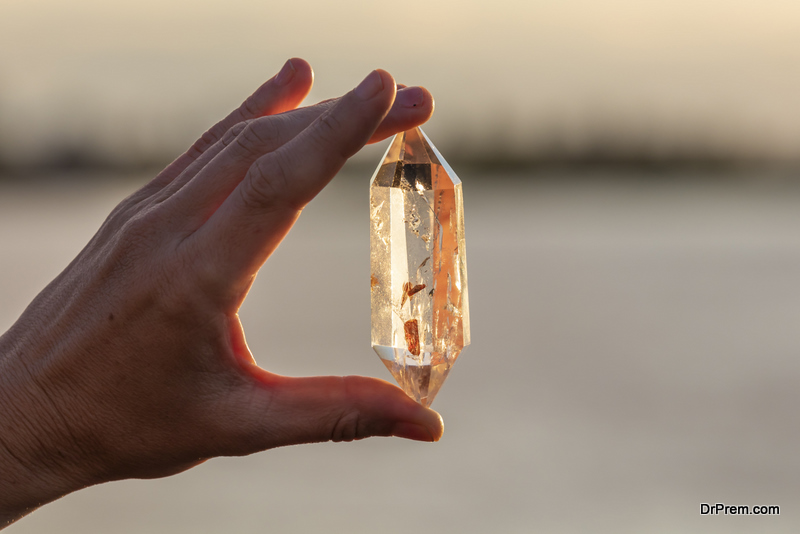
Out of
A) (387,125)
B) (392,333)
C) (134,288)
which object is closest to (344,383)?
(392,333)

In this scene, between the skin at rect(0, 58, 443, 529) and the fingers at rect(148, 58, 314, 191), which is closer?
the skin at rect(0, 58, 443, 529)

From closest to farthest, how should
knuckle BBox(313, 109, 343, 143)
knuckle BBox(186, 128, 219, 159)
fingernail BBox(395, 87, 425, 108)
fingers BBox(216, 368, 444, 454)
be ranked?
knuckle BBox(313, 109, 343, 143)
fingers BBox(216, 368, 444, 454)
fingernail BBox(395, 87, 425, 108)
knuckle BBox(186, 128, 219, 159)

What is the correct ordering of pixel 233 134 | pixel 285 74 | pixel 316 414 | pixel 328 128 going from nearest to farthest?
pixel 328 128 < pixel 316 414 < pixel 233 134 < pixel 285 74

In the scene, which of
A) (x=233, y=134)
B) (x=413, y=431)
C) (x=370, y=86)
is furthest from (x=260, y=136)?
(x=413, y=431)

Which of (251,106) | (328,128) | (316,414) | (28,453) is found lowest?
(28,453)

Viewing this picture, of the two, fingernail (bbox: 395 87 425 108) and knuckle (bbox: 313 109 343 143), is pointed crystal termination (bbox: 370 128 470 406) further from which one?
knuckle (bbox: 313 109 343 143)

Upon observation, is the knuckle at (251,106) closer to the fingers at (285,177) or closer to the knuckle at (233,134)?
the knuckle at (233,134)

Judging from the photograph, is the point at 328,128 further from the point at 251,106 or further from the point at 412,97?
the point at 251,106

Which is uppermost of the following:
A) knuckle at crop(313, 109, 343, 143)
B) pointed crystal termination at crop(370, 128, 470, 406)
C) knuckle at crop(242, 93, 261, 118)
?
knuckle at crop(242, 93, 261, 118)

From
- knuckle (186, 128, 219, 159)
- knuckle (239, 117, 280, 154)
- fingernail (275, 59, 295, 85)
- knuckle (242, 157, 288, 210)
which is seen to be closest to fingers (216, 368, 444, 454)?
knuckle (242, 157, 288, 210)
